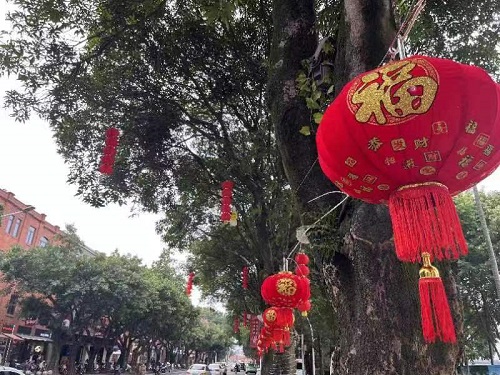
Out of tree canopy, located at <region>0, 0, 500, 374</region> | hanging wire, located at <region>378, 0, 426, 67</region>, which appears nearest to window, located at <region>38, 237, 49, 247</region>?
tree canopy, located at <region>0, 0, 500, 374</region>

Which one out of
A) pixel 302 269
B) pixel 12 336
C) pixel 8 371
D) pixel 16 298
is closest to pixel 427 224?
pixel 302 269

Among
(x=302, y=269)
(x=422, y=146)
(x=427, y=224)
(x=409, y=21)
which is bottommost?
(x=427, y=224)

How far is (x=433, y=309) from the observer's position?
217 centimetres

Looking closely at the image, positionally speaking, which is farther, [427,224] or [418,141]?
[427,224]

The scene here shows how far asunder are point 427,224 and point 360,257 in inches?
29.8

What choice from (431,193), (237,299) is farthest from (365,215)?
(237,299)

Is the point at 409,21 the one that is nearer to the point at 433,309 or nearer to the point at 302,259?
the point at 433,309

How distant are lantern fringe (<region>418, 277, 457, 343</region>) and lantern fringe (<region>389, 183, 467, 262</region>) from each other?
0.53ft

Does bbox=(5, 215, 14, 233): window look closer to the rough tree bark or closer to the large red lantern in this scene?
the large red lantern

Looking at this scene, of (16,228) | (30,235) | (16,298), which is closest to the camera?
(16,298)

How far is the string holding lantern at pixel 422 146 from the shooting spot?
6.39 ft

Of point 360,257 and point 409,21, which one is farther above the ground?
point 409,21

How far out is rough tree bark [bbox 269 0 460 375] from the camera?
248cm

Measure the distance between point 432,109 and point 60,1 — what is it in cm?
704
